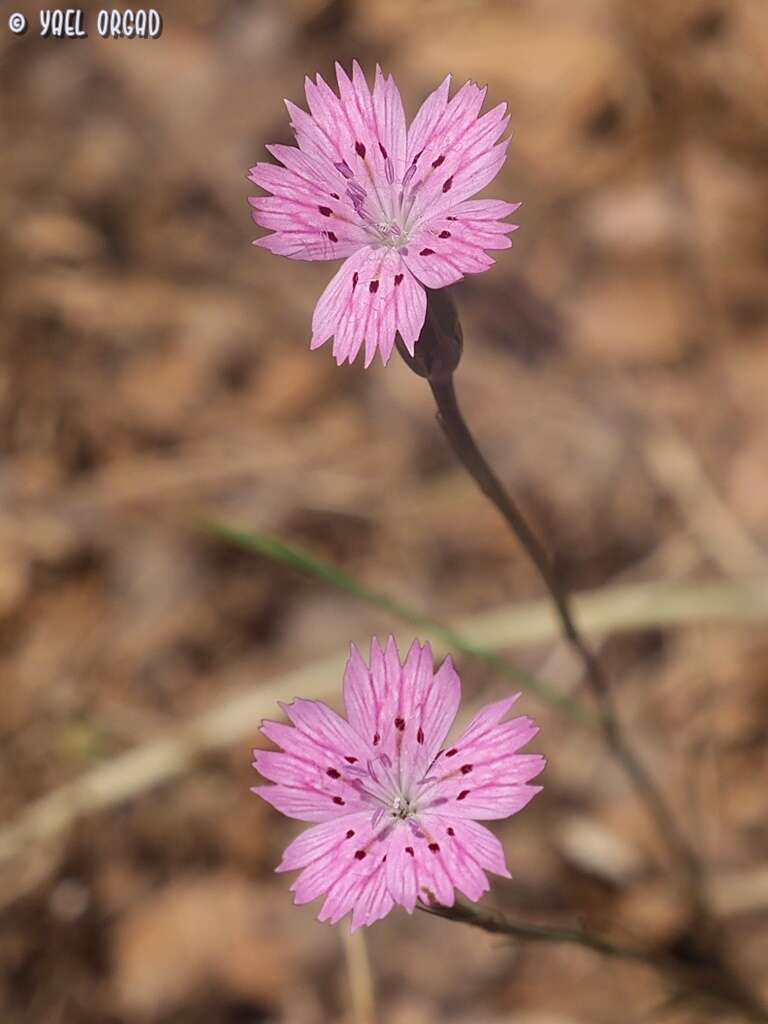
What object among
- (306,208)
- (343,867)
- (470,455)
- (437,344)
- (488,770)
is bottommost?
(343,867)

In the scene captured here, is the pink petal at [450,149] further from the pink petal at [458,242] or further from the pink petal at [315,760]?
the pink petal at [315,760]

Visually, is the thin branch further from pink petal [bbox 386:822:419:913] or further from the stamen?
the stamen

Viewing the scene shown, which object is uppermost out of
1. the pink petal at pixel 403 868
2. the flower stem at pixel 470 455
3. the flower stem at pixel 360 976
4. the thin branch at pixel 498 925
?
the flower stem at pixel 470 455

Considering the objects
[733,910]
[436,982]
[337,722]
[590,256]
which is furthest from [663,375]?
[337,722]

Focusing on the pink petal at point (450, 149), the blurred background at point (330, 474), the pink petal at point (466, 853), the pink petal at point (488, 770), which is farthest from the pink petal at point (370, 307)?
the blurred background at point (330, 474)

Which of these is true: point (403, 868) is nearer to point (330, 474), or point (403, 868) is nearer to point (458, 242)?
point (458, 242)

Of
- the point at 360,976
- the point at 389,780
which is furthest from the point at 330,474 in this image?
the point at 389,780
